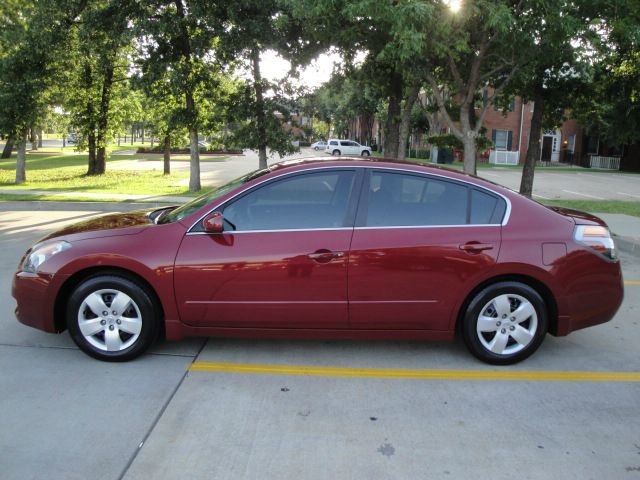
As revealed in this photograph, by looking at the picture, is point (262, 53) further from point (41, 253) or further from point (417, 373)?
point (417, 373)

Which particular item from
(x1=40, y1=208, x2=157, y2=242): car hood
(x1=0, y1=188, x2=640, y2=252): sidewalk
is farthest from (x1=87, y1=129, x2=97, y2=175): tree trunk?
(x1=40, y1=208, x2=157, y2=242): car hood

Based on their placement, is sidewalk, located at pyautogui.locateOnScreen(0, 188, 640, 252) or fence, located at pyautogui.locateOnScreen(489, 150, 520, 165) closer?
sidewalk, located at pyautogui.locateOnScreen(0, 188, 640, 252)

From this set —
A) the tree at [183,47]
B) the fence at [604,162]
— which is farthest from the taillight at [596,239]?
the fence at [604,162]

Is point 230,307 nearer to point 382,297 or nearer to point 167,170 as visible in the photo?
point 382,297

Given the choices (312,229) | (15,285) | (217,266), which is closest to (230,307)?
(217,266)

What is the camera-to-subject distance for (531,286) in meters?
4.33

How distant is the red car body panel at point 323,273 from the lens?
413 centimetres

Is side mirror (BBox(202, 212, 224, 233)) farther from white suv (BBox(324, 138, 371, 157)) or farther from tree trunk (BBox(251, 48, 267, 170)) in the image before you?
white suv (BBox(324, 138, 371, 157))

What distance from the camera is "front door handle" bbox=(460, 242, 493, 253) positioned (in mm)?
4184

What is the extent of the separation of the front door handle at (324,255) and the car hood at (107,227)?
54.1 inches

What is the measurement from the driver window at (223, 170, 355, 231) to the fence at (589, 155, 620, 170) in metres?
41.8

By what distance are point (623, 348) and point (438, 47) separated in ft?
22.2

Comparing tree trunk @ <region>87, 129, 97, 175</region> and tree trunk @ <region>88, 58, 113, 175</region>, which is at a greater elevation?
tree trunk @ <region>88, 58, 113, 175</region>

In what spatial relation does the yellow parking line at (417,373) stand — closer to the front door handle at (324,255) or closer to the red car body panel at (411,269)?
the red car body panel at (411,269)
